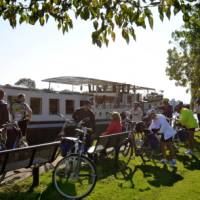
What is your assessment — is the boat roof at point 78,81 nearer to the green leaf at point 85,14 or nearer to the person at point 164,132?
the person at point 164,132

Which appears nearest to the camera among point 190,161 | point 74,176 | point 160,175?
point 74,176

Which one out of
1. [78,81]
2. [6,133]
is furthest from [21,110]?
[78,81]

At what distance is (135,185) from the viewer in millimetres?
7980

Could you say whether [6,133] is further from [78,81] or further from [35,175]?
[78,81]

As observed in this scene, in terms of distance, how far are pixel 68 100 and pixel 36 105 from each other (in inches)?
119

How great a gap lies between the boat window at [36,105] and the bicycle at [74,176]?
16.9 m

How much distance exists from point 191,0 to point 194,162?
7.88 metres

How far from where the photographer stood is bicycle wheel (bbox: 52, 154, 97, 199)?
22.8ft

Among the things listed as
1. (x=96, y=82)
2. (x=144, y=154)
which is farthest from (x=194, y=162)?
(x=96, y=82)

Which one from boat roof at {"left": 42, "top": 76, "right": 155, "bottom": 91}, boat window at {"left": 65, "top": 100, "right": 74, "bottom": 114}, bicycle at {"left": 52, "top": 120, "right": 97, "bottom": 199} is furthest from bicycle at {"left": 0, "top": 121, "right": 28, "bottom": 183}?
boat roof at {"left": 42, "top": 76, "right": 155, "bottom": 91}

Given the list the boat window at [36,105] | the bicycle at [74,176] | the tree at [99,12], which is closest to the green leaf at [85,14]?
the tree at [99,12]

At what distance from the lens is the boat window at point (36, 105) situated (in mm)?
23916

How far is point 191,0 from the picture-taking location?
3.92 m

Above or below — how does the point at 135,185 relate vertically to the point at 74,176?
below
